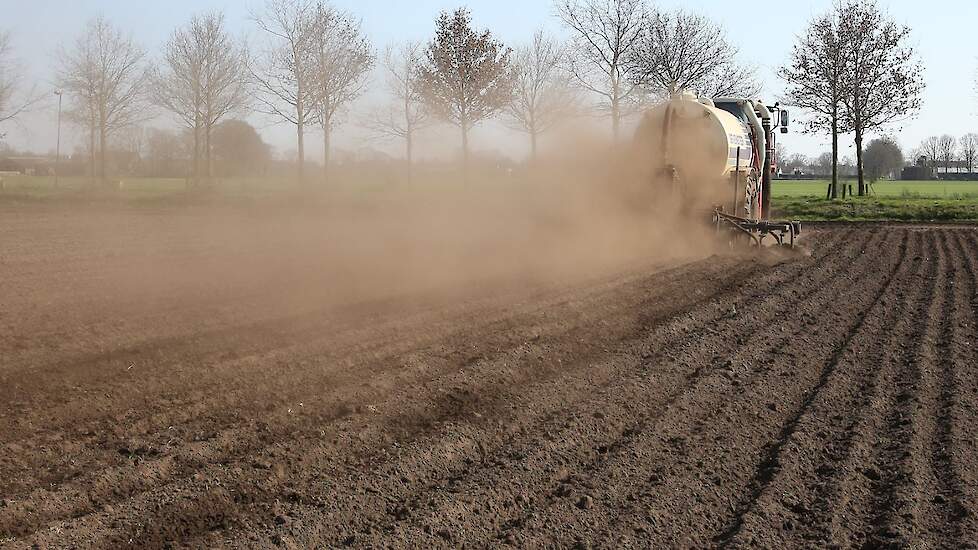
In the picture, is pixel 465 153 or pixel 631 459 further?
pixel 465 153

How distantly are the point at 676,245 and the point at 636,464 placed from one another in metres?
12.6

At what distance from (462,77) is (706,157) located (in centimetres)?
2116

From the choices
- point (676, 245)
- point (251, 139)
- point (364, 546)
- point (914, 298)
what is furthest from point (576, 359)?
point (251, 139)

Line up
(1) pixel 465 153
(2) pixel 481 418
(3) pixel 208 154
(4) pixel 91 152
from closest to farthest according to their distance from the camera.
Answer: (2) pixel 481 418, (1) pixel 465 153, (3) pixel 208 154, (4) pixel 91 152

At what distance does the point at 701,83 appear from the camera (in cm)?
3838

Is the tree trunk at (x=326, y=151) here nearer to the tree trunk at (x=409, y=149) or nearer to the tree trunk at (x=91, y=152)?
the tree trunk at (x=409, y=149)

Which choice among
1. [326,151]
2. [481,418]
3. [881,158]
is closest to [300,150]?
[326,151]

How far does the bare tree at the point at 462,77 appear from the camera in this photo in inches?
1448

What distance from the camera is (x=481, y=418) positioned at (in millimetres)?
6629

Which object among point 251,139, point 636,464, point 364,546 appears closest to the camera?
point 364,546

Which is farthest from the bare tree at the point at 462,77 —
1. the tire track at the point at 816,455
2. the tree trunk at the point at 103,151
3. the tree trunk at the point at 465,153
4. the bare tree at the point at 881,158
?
the bare tree at the point at 881,158

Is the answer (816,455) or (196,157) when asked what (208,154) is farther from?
(816,455)

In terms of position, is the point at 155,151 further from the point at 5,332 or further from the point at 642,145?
the point at 5,332

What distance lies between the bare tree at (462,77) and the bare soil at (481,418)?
82.0 feet
